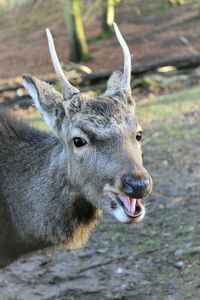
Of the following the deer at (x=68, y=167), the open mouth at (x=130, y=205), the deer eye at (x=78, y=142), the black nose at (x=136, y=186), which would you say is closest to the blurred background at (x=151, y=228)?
the deer at (x=68, y=167)

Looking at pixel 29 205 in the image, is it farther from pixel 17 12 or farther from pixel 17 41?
pixel 17 41

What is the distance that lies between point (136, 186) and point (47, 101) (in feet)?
4.36

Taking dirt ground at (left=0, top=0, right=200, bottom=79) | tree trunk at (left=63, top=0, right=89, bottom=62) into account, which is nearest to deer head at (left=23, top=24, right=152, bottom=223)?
dirt ground at (left=0, top=0, right=200, bottom=79)

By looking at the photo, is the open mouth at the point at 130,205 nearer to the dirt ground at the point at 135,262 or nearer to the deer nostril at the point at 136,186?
the deer nostril at the point at 136,186

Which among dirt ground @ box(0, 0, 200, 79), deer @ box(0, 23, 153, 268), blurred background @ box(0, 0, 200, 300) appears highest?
deer @ box(0, 23, 153, 268)

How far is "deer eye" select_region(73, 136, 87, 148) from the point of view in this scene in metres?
4.23

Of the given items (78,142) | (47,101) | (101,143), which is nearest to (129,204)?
(101,143)

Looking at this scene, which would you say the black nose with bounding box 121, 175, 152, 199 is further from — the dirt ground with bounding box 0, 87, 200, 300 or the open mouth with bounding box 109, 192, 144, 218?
the dirt ground with bounding box 0, 87, 200, 300

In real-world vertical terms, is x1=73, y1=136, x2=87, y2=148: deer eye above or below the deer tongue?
above

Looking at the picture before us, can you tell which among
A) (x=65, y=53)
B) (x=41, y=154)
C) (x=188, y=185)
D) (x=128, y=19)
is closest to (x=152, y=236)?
(x=188, y=185)

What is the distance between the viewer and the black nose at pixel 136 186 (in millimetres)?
3721

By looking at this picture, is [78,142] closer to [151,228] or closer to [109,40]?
[151,228]

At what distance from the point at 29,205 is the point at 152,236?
2252mm

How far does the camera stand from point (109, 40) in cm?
2930
